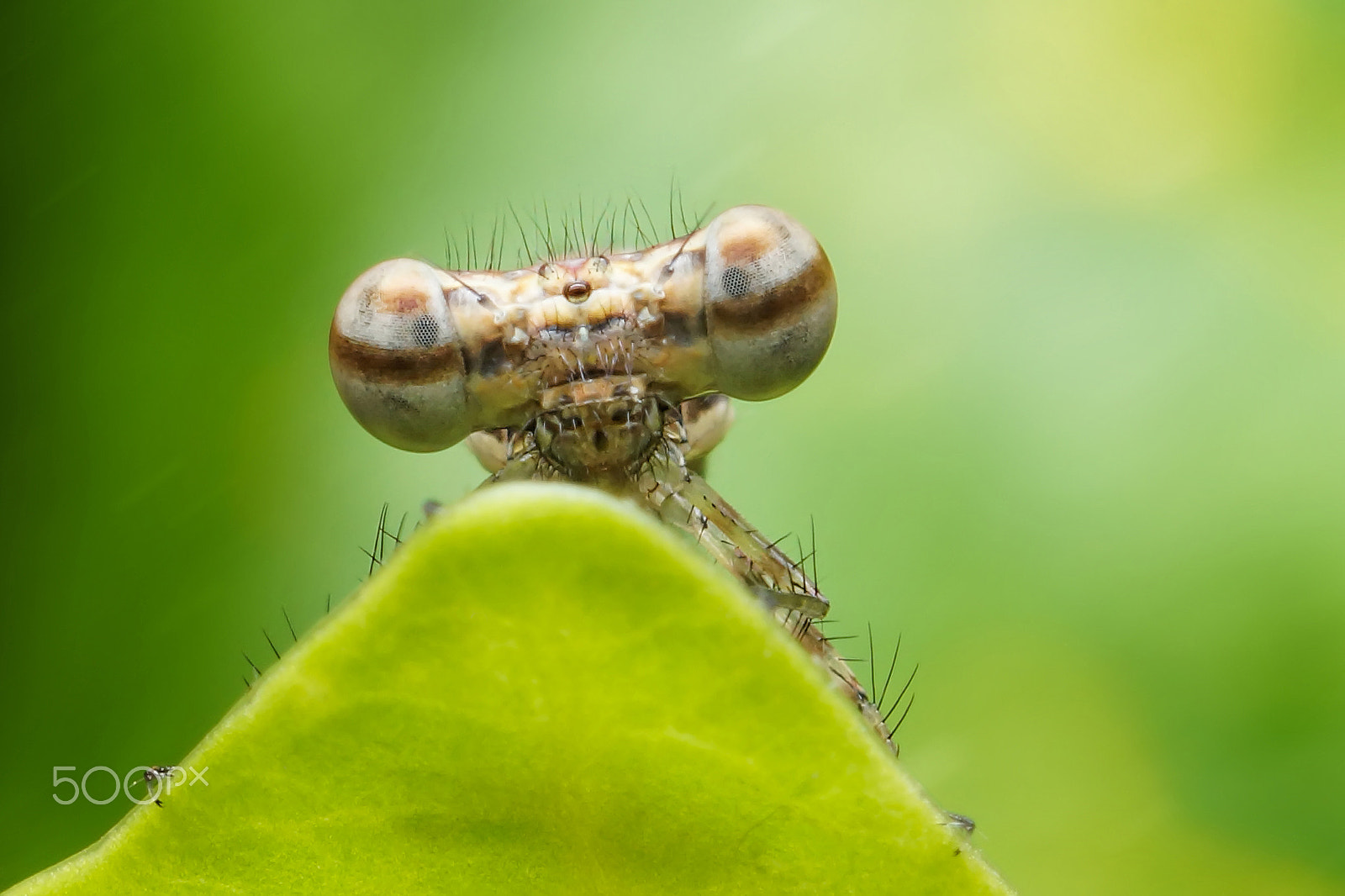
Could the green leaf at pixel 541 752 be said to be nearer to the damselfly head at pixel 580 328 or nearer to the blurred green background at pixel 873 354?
the damselfly head at pixel 580 328

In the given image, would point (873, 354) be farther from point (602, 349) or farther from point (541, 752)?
point (541, 752)

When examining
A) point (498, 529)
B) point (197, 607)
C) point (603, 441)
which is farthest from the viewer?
point (197, 607)

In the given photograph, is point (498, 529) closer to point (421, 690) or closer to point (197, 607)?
point (421, 690)

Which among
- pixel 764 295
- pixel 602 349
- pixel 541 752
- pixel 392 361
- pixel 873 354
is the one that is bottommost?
pixel 541 752

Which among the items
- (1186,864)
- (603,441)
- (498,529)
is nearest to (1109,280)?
(1186,864)

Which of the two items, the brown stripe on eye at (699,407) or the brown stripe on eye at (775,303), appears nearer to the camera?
the brown stripe on eye at (775,303)

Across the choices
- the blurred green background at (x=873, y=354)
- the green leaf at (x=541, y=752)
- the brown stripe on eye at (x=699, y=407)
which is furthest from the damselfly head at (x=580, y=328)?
the blurred green background at (x=873, y=354)

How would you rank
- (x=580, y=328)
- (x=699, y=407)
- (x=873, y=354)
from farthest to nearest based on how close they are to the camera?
(x=873, y=354), (x=699, y=407), (x=580, y=328)

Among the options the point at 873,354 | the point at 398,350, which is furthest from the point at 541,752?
the point at 873,354
